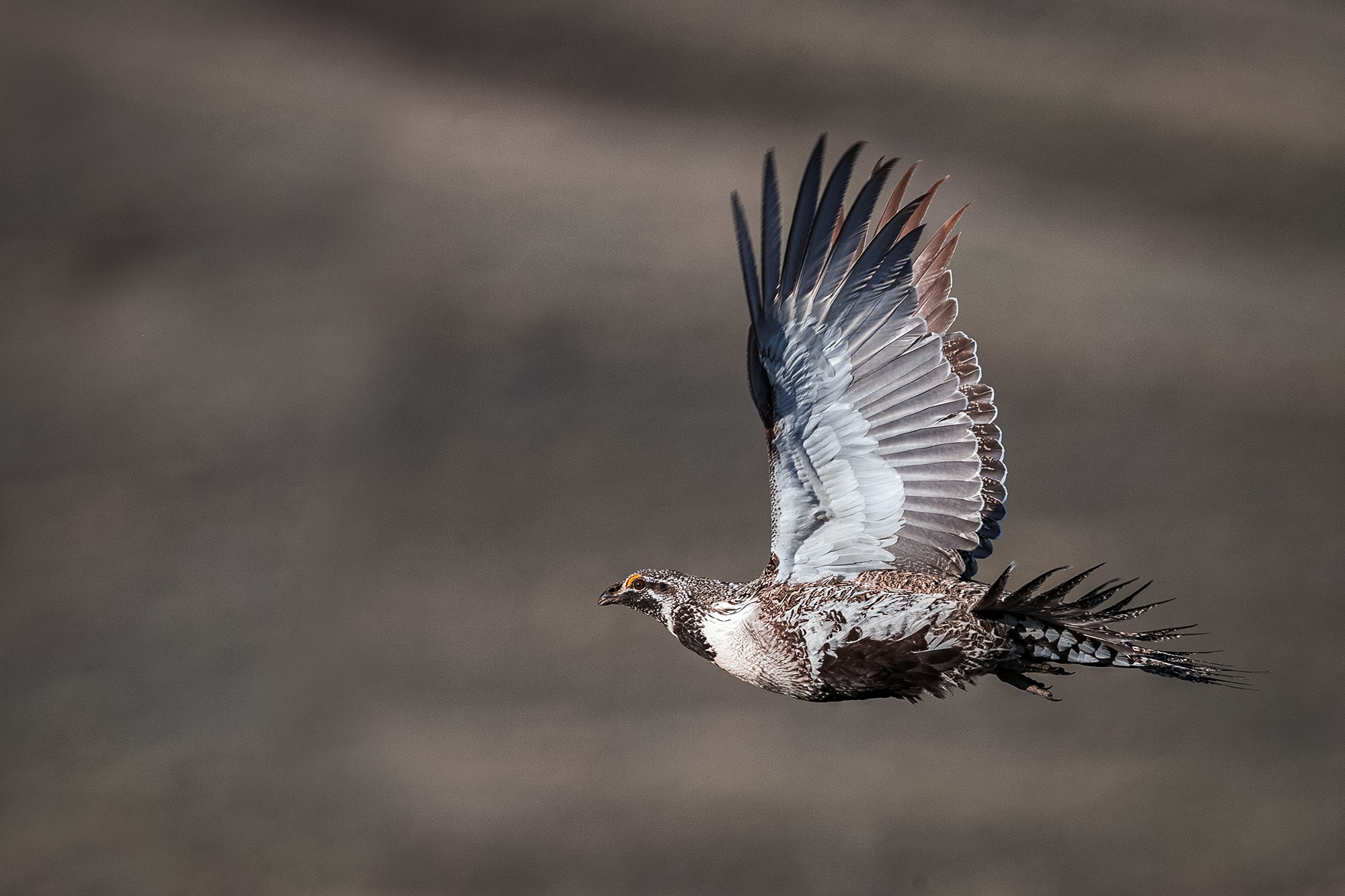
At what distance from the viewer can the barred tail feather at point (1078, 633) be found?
189 centimetres

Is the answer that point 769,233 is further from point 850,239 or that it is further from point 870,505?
point 870,505

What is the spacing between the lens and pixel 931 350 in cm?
217

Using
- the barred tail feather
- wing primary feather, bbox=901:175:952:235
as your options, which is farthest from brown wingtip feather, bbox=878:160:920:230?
the barred tail feather

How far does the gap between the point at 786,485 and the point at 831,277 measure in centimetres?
41

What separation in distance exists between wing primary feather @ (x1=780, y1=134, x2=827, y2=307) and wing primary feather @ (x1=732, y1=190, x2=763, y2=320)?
7 centimetres

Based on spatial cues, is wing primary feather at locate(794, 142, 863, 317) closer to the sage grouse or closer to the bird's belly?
the sage grouse

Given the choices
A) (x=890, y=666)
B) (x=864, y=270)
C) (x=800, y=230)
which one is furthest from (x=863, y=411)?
(x=890, y=666)

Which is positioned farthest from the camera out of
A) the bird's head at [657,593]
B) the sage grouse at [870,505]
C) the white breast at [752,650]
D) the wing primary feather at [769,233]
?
the bird's head at [657,593]

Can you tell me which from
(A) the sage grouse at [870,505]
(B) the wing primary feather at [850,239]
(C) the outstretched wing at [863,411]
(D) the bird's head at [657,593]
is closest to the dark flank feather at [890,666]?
(A) the sage grouse at [870,505]

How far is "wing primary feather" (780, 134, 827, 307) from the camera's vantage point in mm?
1972

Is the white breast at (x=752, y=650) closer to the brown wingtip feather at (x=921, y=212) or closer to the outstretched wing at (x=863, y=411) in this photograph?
the outstretched wing at (x=863, y=411)

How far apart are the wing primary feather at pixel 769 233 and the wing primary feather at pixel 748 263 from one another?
2 cm

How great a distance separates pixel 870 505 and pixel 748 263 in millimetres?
561

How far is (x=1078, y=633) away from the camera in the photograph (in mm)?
1920
